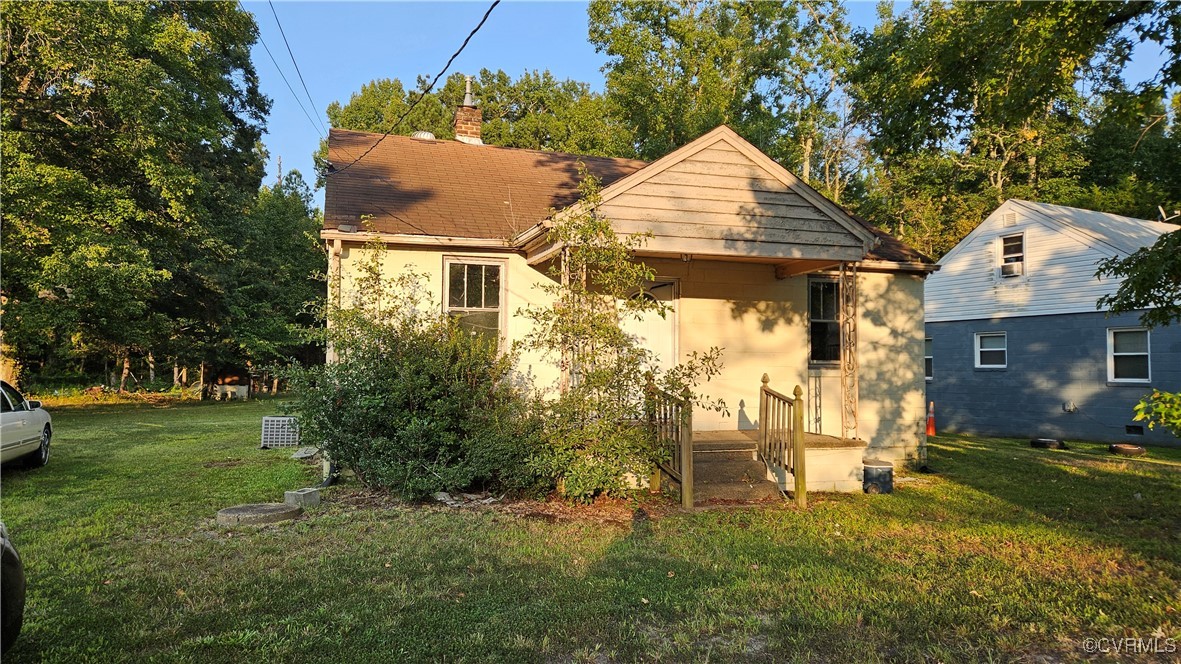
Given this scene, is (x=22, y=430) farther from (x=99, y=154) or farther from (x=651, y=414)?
(x=99, y=154)

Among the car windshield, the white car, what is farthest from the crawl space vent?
the car windshield

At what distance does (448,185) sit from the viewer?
10.2 meters

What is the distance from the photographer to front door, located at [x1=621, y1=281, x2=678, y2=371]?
357 inches

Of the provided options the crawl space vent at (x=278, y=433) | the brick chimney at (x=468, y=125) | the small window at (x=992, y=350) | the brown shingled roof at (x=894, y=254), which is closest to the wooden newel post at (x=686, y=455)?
the brown shingled roof at (x=894, y=254)

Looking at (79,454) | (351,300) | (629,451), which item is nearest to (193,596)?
(629,451)

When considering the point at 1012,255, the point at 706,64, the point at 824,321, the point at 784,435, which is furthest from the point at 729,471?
the point at 706,64

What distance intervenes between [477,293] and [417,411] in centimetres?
220

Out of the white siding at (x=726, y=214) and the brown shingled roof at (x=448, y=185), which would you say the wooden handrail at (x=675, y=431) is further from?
the brown shingled roof at (x=448, y=185)

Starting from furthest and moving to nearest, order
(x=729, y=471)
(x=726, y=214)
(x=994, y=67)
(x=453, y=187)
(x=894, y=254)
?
(x=453, y=187) < (x=894, y=254) < (x=729, y=471) < (x=726, y=214) < (x=994, y=67)

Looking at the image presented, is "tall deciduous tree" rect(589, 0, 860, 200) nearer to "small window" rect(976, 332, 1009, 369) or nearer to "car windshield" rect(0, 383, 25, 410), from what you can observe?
"small window" rect(976, 332, 1009, 369)

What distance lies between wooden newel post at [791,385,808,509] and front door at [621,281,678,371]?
2183 millimetres

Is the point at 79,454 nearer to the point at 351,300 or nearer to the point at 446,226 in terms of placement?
the point at 351,300

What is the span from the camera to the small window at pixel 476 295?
28.2 ft

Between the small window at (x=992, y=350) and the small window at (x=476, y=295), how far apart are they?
14.7 m
